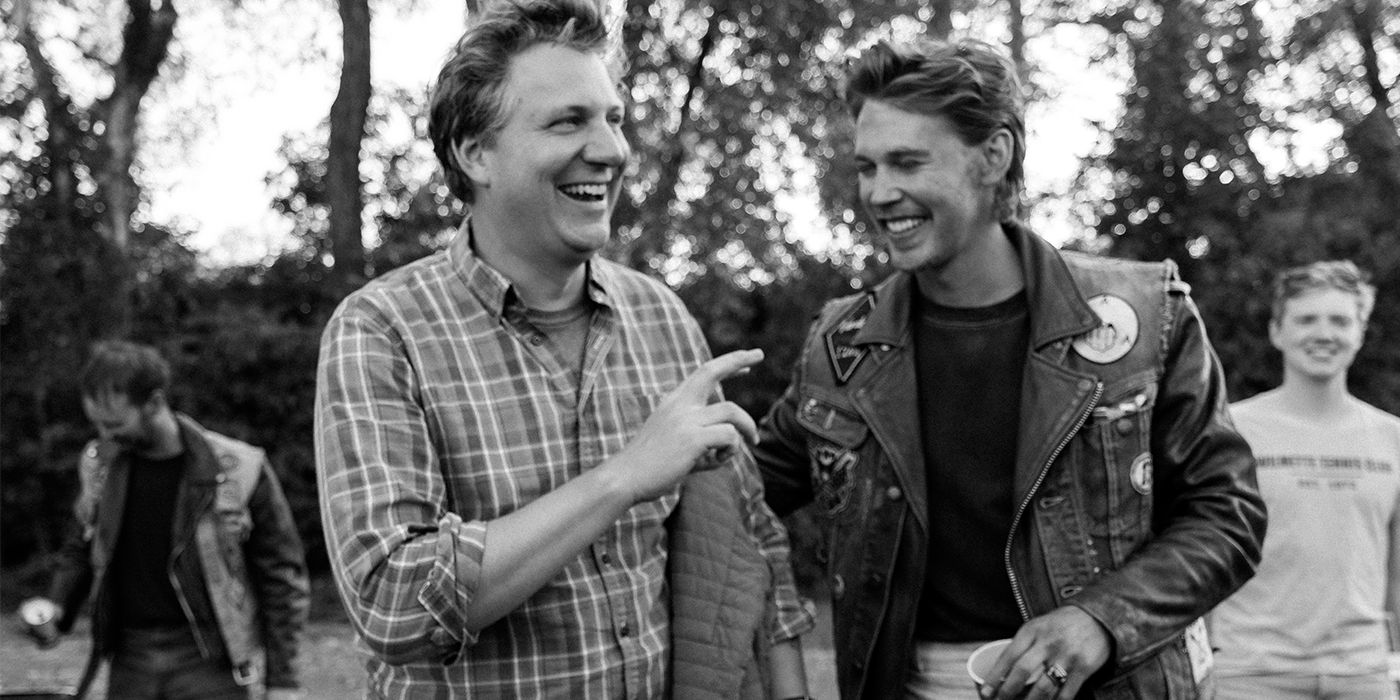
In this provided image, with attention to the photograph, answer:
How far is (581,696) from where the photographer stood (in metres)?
2.45

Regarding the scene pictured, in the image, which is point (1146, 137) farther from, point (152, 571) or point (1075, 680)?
point (1075, 680)

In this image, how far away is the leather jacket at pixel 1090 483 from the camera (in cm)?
273

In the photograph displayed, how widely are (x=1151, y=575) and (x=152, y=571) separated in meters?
3.91

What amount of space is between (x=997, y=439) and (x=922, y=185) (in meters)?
0.56

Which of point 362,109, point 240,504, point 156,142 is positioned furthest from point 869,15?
point 156,142

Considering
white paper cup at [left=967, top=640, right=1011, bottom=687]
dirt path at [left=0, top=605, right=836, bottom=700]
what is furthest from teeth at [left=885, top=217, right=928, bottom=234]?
dirt path at [left=0, top=605, right=836, bottom=700]

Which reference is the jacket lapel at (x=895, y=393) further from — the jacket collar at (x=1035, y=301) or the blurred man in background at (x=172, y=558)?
the blurred man in background at (x=172, y=558)

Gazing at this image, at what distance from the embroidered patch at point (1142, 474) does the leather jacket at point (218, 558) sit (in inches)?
141

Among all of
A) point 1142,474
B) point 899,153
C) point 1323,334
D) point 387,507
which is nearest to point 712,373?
point 387,507

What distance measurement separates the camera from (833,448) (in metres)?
3.10

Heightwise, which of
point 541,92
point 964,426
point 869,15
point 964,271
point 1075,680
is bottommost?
point 1075,680

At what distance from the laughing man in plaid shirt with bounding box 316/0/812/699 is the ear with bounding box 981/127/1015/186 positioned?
0.84 m

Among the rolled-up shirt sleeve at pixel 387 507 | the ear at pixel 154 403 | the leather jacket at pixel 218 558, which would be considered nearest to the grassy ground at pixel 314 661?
the leather jacket at pixel 218 558

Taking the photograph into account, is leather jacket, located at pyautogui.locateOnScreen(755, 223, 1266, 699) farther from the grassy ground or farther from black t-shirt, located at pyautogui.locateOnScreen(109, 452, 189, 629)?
the grassy ground
